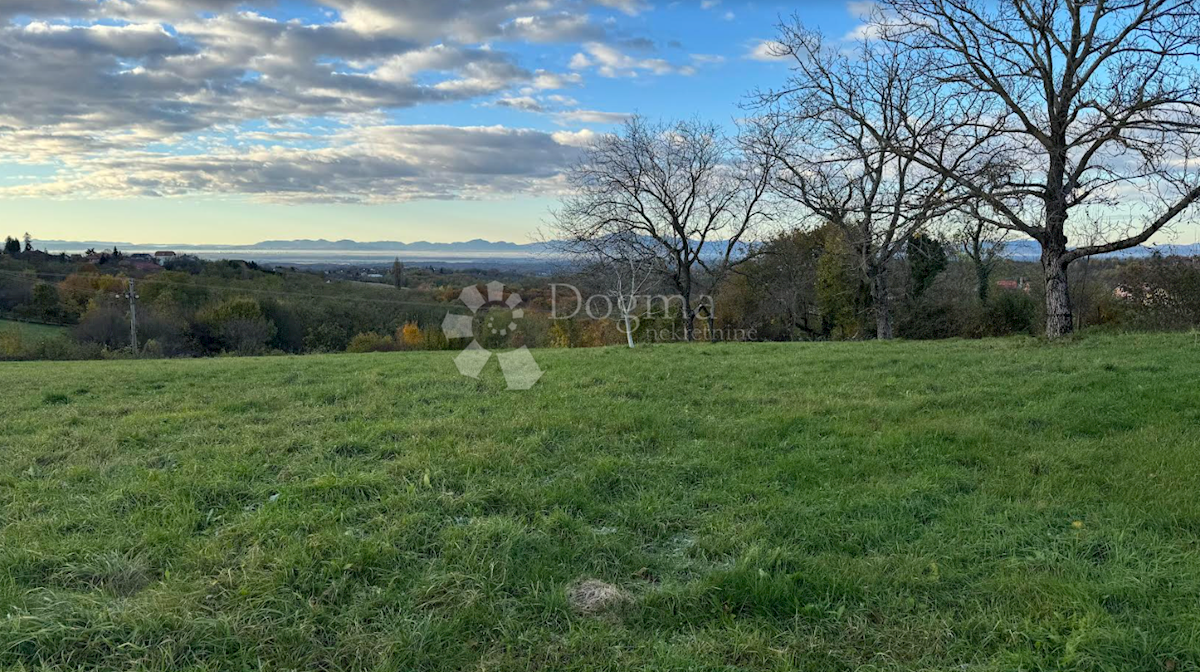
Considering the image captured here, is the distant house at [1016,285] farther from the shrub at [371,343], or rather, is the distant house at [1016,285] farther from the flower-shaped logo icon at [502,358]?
the shrub at [371,343]

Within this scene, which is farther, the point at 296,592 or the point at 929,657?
the point at 296,592

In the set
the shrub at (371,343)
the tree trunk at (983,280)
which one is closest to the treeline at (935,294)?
the tree trunk at (983,280)

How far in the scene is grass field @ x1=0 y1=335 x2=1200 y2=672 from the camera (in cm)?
238

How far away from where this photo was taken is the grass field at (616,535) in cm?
238

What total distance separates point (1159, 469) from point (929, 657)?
3115mm

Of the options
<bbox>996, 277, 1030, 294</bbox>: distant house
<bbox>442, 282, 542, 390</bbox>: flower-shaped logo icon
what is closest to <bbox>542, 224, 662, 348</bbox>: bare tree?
<bbox>442, 282, 542, 390</bbox>: flower-shaped logo icon

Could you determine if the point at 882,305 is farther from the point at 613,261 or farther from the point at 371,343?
the point at 371,343

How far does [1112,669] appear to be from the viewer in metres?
2.22

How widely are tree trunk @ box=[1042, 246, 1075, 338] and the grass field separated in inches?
282

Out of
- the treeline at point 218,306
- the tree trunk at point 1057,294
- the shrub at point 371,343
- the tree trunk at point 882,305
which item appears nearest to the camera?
the tree trunk at point 1057,294

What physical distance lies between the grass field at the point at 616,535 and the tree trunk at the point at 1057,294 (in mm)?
7162

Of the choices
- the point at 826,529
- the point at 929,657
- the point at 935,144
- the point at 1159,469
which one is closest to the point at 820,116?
the point at 935,144

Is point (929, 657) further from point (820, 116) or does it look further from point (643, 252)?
point (643, 252)

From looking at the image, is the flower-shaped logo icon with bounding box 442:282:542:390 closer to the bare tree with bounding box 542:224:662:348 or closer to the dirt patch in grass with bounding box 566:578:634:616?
the bare tree with bounding box 542:224:662:348
